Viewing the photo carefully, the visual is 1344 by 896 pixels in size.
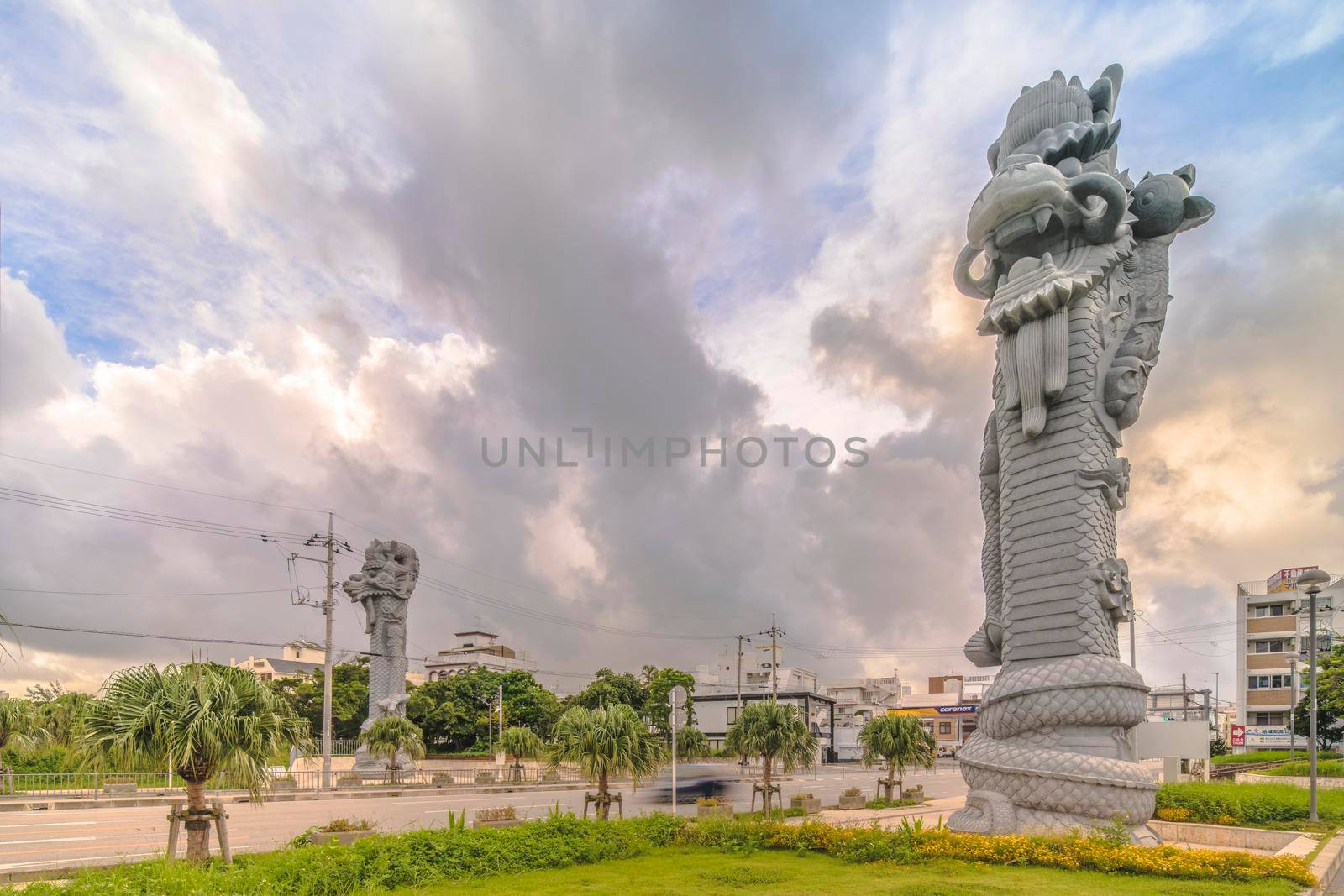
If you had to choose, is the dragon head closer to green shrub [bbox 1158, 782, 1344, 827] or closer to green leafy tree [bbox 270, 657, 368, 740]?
green leafy tree [bbox 270, 657, 368, 740]

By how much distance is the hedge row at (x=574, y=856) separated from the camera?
28.8 feet

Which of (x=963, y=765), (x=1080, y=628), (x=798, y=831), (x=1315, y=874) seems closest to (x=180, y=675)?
(x=798, y=831)

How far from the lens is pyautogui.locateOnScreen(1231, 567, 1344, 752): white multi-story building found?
55.9 meters

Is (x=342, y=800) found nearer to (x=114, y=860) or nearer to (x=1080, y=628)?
(x=114, y=860)

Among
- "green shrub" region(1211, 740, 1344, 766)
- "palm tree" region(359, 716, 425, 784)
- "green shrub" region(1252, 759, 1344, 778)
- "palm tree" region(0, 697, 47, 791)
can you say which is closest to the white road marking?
"palm tree" region(0, 697, 47, 791)

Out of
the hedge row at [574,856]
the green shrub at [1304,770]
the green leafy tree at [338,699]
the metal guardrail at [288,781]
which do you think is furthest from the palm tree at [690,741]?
the green leafy tree at [338,699]

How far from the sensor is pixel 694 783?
119 feet

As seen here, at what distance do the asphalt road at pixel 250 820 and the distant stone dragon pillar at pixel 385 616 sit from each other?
8846 millimetres

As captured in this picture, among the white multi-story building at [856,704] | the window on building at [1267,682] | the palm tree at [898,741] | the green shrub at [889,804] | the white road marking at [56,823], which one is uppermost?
the palm tree at [898,741]

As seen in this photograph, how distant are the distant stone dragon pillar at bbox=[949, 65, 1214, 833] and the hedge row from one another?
1864mm

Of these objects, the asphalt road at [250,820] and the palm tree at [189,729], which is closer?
the palm tree at [189,729]

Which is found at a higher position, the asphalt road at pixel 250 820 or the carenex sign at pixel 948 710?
the asphalt road at pixel 250 820

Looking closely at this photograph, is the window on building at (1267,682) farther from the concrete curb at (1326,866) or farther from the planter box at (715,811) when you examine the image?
the planter box at (715,811)

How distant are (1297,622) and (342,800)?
56490 millimetres
